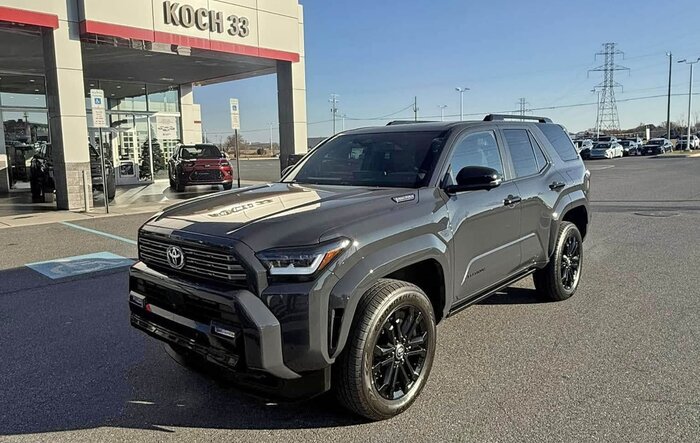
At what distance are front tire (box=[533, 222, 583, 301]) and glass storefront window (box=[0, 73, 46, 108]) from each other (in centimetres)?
2163

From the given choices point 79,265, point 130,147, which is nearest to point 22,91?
point 130,147

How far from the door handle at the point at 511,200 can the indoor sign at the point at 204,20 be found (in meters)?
13.6

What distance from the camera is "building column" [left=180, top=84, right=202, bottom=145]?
25.3 meters

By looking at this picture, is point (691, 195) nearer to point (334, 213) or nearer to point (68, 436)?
point (334, 213)

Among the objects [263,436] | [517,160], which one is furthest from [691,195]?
[263,436]

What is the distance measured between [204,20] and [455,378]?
15.0m

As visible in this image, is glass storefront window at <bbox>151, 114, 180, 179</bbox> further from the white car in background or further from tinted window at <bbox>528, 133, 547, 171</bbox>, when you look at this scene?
the white car in background

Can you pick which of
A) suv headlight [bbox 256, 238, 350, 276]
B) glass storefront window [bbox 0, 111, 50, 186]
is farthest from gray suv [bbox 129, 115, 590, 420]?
glass storefront window [bbox 0, 111, 50, 186]

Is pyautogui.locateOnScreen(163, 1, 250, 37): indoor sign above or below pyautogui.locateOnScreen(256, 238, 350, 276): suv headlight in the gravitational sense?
above

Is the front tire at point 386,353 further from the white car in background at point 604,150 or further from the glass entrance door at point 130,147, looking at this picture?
the white car in background at point 604,150

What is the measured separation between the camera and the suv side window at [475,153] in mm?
4207

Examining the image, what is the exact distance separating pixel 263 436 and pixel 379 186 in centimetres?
192

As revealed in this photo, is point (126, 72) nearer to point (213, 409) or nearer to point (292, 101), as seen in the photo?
point (292, 101)

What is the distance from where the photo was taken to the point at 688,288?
6020 mm
